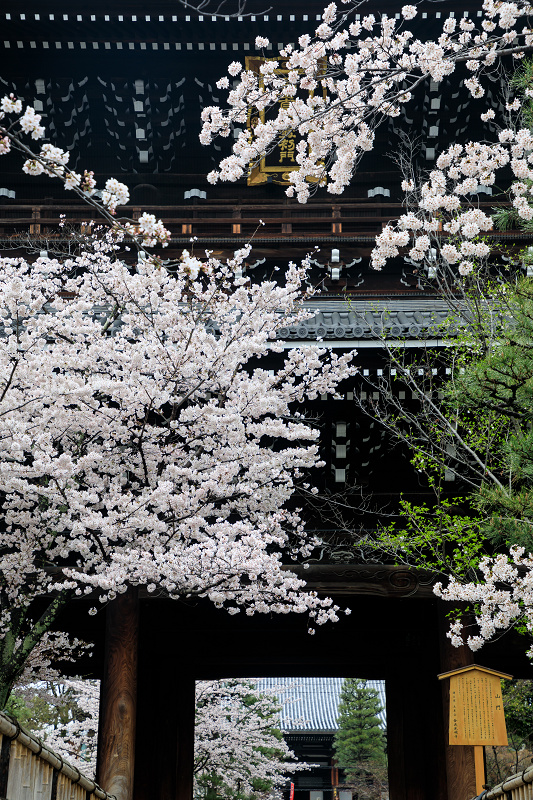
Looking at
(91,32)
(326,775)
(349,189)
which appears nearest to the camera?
(91,32)

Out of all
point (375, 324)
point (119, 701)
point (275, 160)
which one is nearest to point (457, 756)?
point (119, 701)

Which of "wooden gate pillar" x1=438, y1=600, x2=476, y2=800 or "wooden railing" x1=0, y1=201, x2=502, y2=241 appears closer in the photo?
"wooden gate pillar" x1=438, y1=600, x2=476, y2=800

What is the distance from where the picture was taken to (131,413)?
7.87 metres

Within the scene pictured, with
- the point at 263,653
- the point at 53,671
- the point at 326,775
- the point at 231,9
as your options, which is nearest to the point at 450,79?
the point at 231,9

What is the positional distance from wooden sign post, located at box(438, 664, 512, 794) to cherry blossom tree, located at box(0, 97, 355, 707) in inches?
68.5

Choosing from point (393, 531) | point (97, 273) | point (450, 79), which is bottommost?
point (393, 531)

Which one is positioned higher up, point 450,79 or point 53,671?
point 450,79

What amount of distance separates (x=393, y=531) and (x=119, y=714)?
11.8 feet

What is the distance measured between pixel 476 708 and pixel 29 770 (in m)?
4.12

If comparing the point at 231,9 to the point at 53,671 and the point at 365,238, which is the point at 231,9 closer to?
the point at 365,238

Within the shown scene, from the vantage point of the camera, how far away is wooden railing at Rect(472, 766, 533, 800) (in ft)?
16.4

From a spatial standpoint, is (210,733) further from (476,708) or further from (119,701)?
(476,708)

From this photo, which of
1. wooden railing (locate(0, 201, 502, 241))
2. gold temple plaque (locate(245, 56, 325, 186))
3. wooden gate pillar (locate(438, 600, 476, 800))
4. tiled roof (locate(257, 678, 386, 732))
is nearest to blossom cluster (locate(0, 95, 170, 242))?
wooden gate pillar (locate(438, 600, 476, 800))

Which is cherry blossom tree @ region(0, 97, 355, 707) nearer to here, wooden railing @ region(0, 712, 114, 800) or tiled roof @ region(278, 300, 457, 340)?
tiled roof @ region(278, 300, 457, 340)
